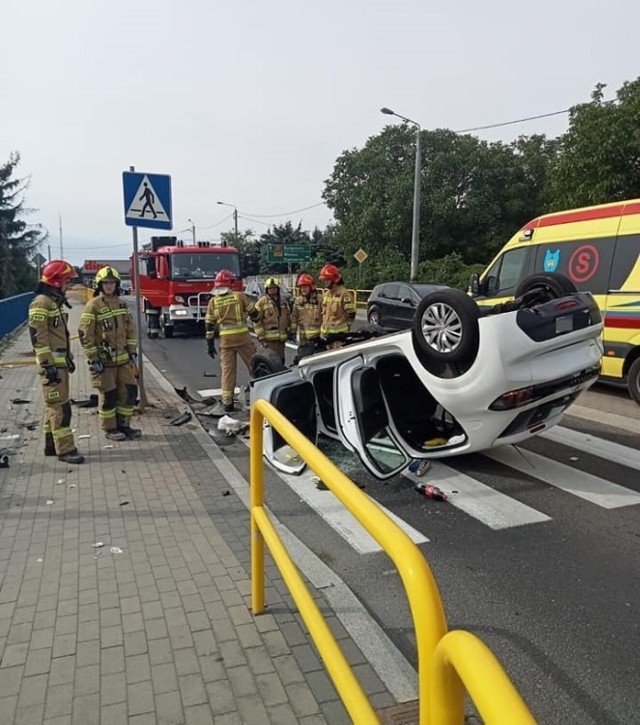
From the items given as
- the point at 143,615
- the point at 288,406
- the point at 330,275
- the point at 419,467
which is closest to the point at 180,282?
the point at 330,275

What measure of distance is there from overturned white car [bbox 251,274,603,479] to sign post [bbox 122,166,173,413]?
3.06m

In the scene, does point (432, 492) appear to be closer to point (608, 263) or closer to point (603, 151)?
point (608, 263)

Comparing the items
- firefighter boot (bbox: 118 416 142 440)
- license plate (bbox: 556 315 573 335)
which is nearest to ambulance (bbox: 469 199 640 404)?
license plate (bbox: 556 315 573 335)

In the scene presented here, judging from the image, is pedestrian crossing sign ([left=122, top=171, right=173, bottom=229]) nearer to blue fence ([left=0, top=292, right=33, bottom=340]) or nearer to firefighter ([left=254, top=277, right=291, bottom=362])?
firefighter ([left=254, top=277, right=291, bottom=362])

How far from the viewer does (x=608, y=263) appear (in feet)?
27.7

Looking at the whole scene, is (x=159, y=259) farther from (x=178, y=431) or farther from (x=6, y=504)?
(x=6, y=504)

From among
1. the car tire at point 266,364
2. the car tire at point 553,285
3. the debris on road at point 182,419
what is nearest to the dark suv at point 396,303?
the car tire at point 266,364

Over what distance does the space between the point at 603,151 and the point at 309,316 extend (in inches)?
563

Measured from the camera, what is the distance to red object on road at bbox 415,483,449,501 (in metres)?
5.04

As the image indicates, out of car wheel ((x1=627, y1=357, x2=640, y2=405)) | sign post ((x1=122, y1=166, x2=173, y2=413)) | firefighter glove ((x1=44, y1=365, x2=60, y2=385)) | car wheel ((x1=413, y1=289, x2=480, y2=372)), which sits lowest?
car wheel ((x1=627, y1=357, x2=640, y2=405))

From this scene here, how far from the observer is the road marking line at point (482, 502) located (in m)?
4.63

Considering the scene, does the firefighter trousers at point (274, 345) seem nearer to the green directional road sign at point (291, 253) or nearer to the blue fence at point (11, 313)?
the blue fence at point (11, 313)

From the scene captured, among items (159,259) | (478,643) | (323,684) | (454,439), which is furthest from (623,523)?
(159,259)

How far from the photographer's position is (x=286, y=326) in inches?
349
